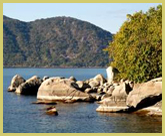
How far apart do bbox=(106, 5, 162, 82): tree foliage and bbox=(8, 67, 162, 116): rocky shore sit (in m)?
2.56

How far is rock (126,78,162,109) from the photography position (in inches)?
2163

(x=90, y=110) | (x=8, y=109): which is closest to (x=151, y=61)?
(x=90, y=110)

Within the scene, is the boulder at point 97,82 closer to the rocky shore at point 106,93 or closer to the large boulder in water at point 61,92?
the rocky shore at point 106,93

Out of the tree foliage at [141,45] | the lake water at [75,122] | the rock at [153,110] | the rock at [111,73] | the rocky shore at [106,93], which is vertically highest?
the tree foliage at [141,45]

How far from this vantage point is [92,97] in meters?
72.5

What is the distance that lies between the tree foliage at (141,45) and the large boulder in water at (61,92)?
27.1ft

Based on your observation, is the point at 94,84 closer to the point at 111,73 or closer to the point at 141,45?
the point at 111,73

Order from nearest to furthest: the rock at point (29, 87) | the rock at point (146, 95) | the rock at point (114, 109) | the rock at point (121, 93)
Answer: the rock at point (146, 95), the rock at point (114, 109), the rock at point (121, 93), the rock at point (29, 87)

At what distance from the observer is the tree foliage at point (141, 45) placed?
65.9 meters

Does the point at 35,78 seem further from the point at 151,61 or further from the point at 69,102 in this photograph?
the point at 151,61

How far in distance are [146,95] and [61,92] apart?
808 inches

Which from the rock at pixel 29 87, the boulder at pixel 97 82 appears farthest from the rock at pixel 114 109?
the boulder at pixel 97 82

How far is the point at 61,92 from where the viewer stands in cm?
7231

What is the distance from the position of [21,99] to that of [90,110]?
21.4 meters
